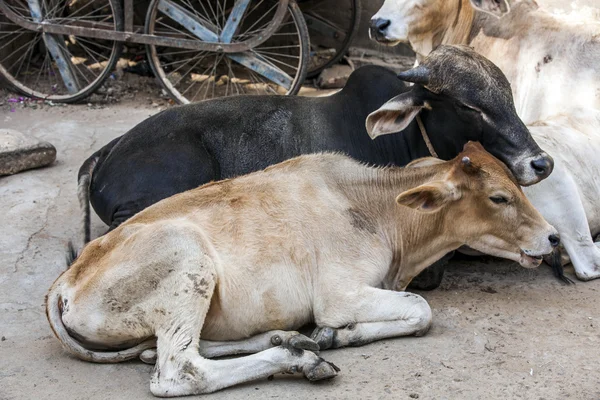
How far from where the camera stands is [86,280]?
4.80 meters

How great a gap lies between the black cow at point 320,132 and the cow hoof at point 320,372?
6.30 ft

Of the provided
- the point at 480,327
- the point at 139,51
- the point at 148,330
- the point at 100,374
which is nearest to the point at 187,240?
the point at 148,330

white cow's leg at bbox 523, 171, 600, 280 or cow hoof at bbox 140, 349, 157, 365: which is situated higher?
white cow's leg at bbox 523, 171, 600, 280

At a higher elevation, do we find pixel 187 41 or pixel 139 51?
pixel 187 41

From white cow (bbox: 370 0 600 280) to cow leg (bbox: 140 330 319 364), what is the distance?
225cm

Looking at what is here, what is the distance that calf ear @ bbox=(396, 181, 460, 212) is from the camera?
5.06m

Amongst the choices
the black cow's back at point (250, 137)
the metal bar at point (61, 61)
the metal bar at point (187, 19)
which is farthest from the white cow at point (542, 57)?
the metal bar at point (61, 61)

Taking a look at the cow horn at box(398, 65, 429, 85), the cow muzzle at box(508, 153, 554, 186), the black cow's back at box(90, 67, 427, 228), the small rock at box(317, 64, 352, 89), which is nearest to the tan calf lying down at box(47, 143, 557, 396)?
the cow muzzle at box(508, 153, 554, 186)

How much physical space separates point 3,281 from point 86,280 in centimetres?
150

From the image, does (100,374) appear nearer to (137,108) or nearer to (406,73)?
(406,73)

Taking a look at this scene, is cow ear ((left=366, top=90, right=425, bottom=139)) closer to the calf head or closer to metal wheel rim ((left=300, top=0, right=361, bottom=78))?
the calf head

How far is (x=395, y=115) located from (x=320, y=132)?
0.78 m

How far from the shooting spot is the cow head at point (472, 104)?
569 cm

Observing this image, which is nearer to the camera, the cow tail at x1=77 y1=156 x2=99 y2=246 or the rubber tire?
the cow tail at x1=77 y1=156 x2=99 y2=246
